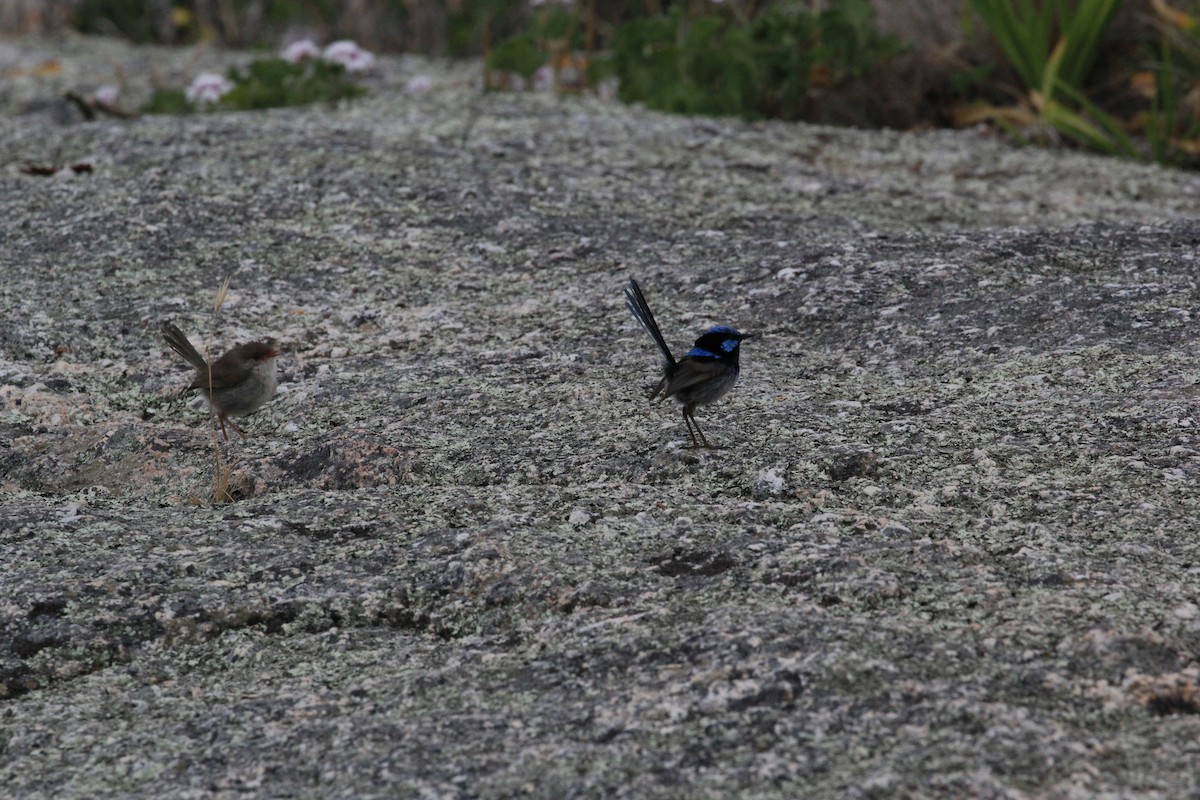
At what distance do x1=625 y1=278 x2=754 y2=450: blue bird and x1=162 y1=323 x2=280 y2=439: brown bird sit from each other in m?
1.11

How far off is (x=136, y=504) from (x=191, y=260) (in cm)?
178

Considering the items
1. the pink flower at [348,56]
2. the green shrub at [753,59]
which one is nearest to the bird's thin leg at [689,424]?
the green shrub at [753,59]

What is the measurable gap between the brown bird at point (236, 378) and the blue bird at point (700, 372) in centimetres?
111

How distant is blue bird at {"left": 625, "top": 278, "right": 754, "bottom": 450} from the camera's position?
3.65 meters

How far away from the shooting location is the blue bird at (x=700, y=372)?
365 centimetres

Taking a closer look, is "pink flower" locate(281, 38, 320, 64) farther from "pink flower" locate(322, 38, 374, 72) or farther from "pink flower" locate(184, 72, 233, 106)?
"pink flower" locate(184, 72, 233, 106)

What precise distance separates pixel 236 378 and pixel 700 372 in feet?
4.32

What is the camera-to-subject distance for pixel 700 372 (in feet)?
12.0

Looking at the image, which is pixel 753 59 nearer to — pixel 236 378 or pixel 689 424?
pixel 689 424

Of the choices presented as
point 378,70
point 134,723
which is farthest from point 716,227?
point 378,70

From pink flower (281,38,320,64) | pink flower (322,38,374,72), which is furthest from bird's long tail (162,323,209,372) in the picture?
pink flower (281,38,320,64)

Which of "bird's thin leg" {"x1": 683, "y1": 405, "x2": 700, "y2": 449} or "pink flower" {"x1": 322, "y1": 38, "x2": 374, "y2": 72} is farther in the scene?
"pink flower" {"x1": 322, "y1": 38, "x2": 374, "y2": 72}

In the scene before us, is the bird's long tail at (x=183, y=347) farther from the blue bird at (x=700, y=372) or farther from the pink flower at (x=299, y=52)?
the pink flower at (x=299, y=52)

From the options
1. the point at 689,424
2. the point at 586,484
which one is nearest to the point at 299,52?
the point at 689,424
